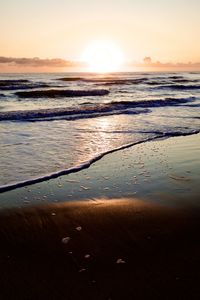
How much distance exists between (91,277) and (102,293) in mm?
285

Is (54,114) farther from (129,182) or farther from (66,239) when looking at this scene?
(66,239)

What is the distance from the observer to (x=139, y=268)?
12.5ft

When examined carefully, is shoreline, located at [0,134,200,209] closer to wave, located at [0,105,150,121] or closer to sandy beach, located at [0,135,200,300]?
sandy beach, located at [0,135,200,300]

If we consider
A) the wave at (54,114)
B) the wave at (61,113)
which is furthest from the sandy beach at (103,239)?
the wave at (61,113)

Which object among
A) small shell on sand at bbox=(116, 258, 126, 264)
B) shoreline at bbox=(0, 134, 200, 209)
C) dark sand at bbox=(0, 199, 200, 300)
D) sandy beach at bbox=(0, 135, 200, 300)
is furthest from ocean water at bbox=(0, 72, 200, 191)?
small shell on sand at bbox=(116, 258, 126, 264)

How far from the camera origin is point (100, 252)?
414cm

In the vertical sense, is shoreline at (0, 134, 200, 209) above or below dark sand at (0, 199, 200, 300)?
above

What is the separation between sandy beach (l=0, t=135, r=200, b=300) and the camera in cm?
350

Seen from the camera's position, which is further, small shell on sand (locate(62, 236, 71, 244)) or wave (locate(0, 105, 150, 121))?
wave (locate(0, 105, 150, 121))

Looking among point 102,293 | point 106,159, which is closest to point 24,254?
point 102,293

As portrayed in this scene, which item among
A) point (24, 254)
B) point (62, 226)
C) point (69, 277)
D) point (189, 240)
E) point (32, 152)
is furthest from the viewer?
point (32, 152)

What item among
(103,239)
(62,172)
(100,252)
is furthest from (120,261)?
(62,172)

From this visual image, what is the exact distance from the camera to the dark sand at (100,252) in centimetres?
346

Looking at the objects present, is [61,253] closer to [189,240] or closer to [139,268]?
[139,268]
